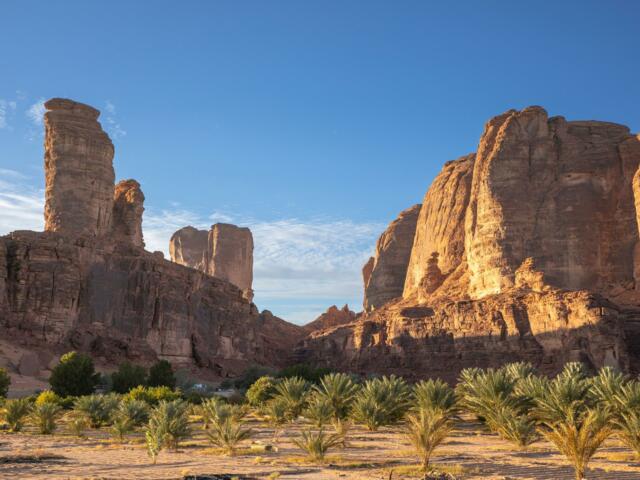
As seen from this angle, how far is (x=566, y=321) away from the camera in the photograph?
155ft

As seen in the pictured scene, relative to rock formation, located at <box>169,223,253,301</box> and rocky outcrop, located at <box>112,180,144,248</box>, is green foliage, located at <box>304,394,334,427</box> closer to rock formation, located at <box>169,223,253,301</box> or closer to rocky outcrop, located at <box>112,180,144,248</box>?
rocky outcrop, located at <box>112,180,144,248</box>

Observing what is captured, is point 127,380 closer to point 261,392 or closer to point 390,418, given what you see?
point 261,392

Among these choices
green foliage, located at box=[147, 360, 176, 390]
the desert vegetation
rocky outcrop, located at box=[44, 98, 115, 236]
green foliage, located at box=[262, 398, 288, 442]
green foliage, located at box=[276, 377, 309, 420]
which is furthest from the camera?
rocky outcrop, located at box=[44, 98, 115, 236]

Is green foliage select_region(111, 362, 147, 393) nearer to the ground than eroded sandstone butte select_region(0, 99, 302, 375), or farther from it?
nearer to the ground

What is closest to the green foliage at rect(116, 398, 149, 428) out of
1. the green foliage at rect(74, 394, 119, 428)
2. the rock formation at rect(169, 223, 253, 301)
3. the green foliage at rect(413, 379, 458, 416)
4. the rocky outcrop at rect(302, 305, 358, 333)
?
the green foliage at rect(74, 394, 119, 428)

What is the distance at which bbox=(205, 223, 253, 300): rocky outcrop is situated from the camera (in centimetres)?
10800

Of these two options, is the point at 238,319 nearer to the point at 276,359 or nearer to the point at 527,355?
the point at 276,359

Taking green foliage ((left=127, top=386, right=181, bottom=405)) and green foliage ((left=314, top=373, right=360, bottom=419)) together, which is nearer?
green foliage ((left=314, top=373, right=360, bottom=419))

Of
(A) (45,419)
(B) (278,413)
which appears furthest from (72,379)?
(B) (278,413)

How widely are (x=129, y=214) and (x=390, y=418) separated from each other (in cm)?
5086

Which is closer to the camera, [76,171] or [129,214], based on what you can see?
[76,171]

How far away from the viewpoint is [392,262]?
90.3 metres

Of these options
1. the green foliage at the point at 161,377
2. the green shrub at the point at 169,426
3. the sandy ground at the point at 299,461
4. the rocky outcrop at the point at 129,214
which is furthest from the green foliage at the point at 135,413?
the rocky outcrop at the point at 129,214

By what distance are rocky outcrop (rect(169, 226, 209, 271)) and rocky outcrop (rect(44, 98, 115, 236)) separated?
5611 cm
